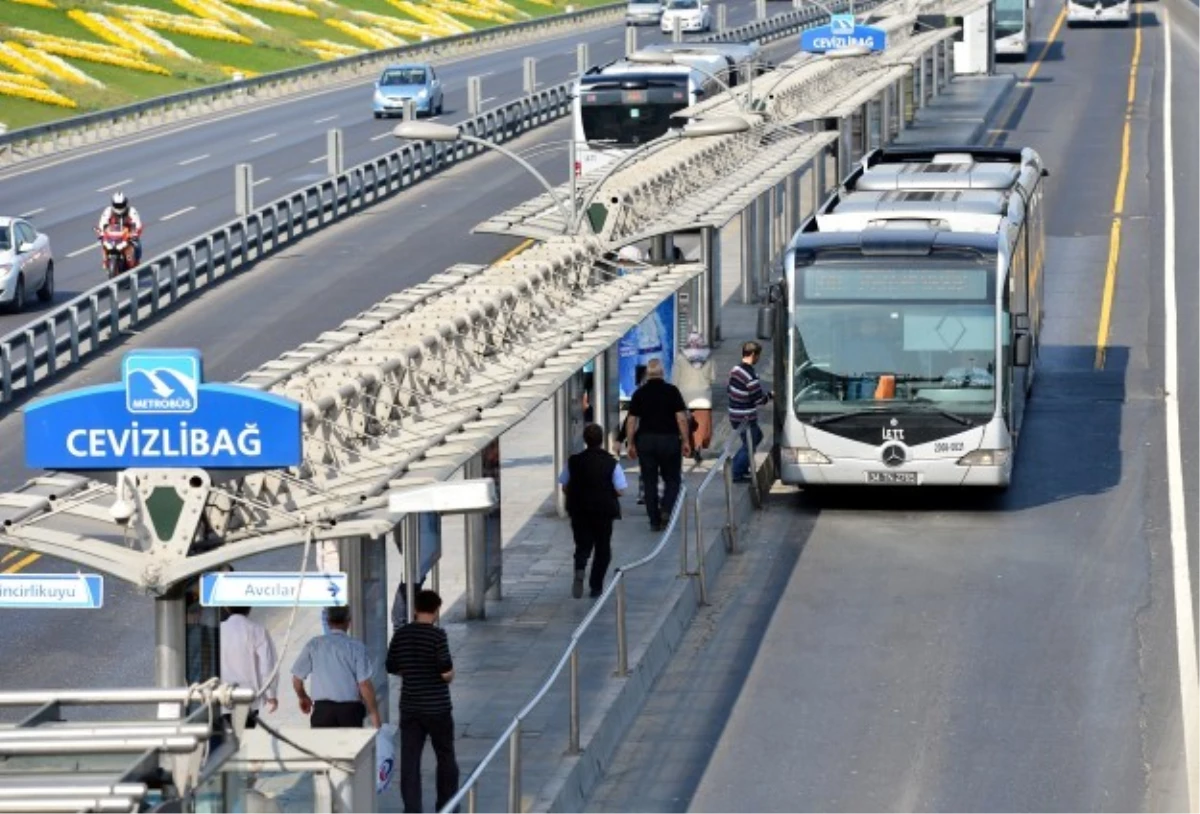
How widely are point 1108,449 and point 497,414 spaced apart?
49.3 feet

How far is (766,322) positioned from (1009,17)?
63945 mm

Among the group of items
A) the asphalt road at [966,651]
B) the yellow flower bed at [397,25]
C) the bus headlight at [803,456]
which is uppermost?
the yellow flower bed at [397,25]

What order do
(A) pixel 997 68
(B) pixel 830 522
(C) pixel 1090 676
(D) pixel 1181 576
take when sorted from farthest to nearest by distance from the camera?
(A) pixel 997 68 < (B) pixel 830 522 < (D) pixel 1181 576 < (C) pixel 1090 676

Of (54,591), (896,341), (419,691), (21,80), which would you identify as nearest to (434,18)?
(21,80)

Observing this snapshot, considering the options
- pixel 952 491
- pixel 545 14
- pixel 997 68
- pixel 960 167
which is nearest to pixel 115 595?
pixel 952 491

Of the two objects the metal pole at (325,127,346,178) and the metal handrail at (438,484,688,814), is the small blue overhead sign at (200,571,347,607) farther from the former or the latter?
the metal pole at (325,127,346,178)

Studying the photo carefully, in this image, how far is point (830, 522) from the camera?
28500mm

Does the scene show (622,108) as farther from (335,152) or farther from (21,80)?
(21,80)

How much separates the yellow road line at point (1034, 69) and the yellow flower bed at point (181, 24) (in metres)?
29.5

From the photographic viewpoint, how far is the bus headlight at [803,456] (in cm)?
2848

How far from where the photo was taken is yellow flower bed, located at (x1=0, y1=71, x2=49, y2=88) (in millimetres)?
82438

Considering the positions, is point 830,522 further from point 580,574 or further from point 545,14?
point 545,14

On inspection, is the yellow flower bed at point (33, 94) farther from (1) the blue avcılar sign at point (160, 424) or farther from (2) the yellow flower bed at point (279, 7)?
(1) the blue avcılar sign at point (160, 424)

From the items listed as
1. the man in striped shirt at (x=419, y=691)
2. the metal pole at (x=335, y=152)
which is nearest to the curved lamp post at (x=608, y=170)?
the man in striped shirt at (x=419, y=691)
